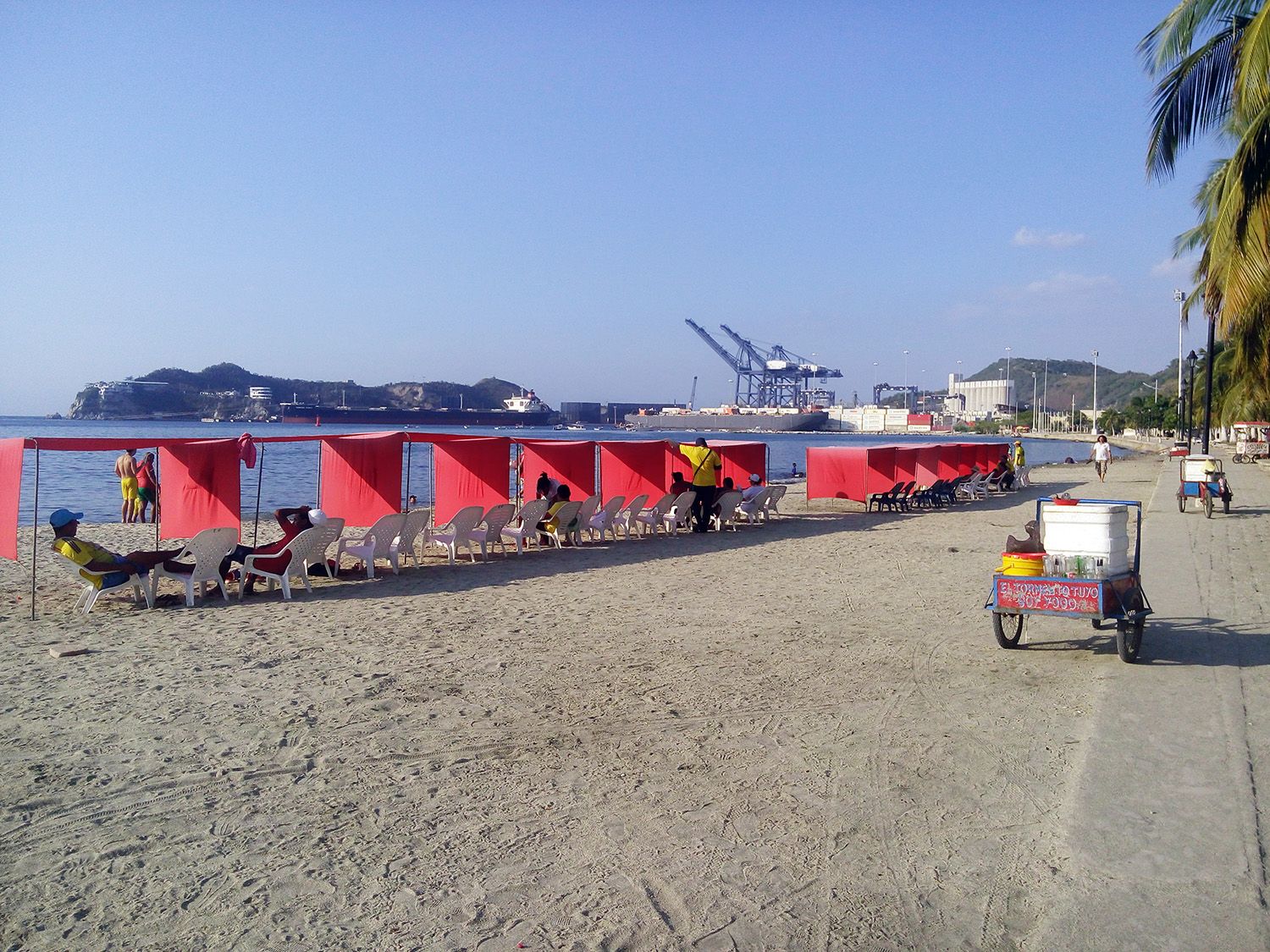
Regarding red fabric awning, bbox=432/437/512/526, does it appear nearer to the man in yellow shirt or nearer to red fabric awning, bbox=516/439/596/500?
red fabric awning, bbox=516/439/596/500

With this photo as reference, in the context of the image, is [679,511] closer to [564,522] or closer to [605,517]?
[605,517]

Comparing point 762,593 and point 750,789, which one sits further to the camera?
point 762,593

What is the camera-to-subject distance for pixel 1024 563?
639cm

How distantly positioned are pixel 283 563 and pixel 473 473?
4.19 m

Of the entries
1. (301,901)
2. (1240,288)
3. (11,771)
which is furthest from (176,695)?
(1240,288)

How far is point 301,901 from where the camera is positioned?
326cm

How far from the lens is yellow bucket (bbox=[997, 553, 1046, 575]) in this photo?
6.35 meters

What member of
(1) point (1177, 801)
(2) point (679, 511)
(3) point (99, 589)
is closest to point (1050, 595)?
(1) point (1177, 801)

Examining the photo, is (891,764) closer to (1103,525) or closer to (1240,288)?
(1103,525)

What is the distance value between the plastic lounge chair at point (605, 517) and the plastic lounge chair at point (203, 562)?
5619 mm

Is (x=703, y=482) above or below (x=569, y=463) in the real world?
below

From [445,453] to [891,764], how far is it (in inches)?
381

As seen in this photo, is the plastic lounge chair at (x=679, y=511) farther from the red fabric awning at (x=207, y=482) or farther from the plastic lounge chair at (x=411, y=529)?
the red fabric awning at (x=207, y=482)

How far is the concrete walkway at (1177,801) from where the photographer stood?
3027 millimetres
